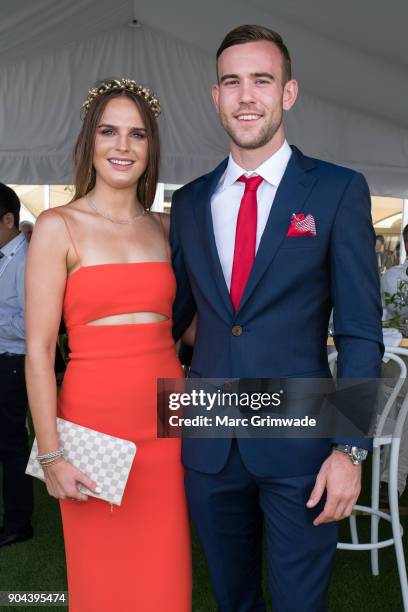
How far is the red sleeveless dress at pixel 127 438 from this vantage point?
6.64 ft

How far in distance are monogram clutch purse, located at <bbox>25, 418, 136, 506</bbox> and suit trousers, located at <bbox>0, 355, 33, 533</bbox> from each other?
1.78 metres

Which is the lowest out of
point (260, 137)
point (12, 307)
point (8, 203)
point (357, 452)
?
point (357, 452)

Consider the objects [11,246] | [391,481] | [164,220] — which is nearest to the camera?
[164,220]

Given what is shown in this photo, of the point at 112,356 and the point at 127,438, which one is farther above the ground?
the point at 112,356

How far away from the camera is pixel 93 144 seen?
6.93 ft

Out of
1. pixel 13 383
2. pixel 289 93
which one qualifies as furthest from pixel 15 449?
pixel 289 93

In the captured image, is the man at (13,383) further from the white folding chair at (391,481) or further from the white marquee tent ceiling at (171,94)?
the white marquee tent ceiling at (171,94)

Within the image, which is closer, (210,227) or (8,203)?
(210,227)

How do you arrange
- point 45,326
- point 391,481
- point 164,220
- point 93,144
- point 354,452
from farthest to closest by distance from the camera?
1. point 391,481
2. point 164,220
3. point 93,144
4. point 45,326
5. point 354,452

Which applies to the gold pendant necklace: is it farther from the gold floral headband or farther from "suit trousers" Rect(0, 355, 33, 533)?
"suit trousers" Rect(0, 355, 33, 533)

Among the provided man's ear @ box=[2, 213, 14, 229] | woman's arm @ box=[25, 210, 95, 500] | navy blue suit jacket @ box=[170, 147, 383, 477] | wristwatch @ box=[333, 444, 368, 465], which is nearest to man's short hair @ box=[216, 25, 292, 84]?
navy blue suit jacket @ box=[170, 147, 383, 477]

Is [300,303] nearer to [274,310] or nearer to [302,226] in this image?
[274,310]

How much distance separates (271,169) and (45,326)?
0.76m

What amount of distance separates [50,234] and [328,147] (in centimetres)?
660
